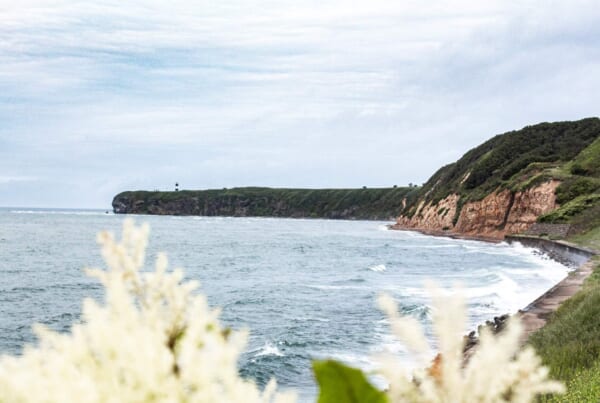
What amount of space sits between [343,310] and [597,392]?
61.3 ft

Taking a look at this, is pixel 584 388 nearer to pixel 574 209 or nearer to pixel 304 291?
pixel 304 291

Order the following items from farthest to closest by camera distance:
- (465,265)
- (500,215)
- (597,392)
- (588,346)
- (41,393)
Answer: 1. (500,215)
2. (465,265)
3. (588,346)
4. (597,392)
5. (41,393)

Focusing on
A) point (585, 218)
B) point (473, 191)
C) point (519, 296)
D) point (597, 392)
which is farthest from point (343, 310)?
point (473, 191)

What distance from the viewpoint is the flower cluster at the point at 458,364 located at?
1.07m

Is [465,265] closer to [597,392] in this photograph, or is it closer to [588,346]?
[588,346]

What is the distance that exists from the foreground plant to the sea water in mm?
6629

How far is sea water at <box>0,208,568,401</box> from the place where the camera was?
1992 centimetres

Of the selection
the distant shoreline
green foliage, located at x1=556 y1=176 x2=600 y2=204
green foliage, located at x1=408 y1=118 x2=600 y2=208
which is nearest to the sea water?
the distant shoreline

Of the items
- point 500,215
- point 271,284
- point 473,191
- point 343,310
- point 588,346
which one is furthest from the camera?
point 473,191

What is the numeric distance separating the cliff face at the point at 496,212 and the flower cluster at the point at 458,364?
6631 cm

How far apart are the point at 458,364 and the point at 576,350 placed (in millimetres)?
11440

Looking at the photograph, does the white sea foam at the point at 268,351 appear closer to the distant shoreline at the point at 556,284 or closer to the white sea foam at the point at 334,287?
the distant shoreline at the point at 556,284

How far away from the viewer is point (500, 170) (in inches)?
3423

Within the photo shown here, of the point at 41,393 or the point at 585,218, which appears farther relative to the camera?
the point at 585,218
